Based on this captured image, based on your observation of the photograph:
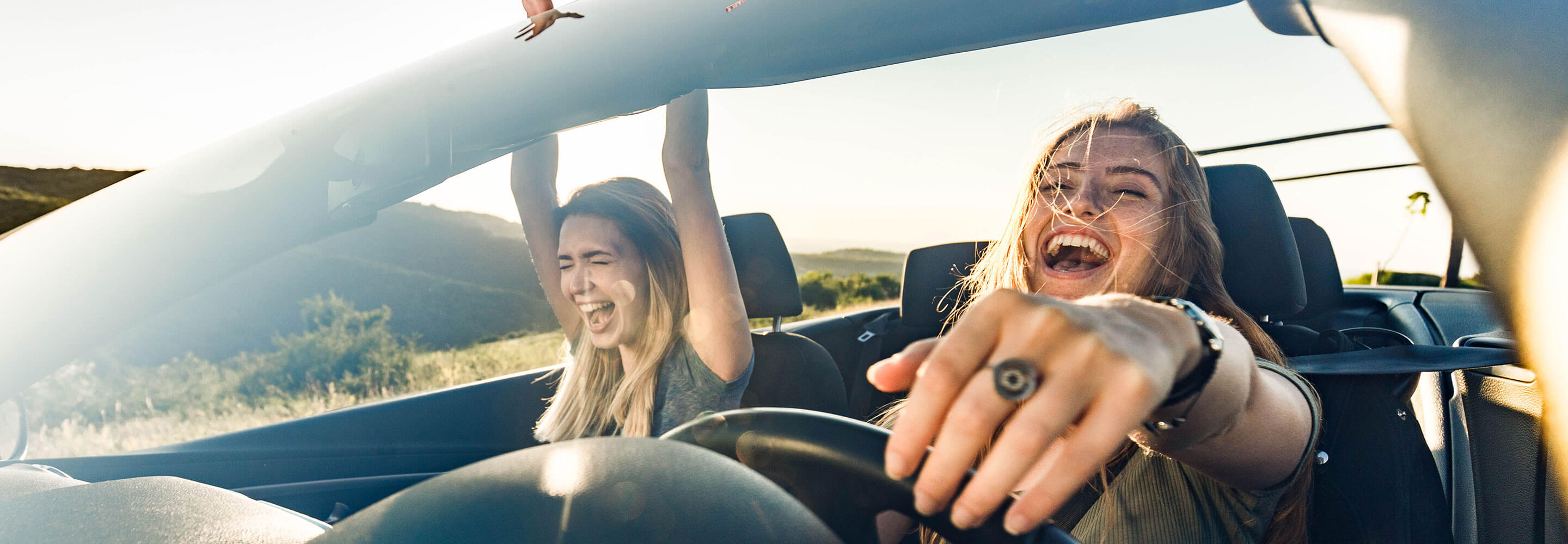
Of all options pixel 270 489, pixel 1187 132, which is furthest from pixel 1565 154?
pixel 270 489

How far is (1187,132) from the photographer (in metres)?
1.13

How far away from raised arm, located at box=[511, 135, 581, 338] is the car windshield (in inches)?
0.6

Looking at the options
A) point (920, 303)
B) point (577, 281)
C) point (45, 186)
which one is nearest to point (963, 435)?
point (577, 281)

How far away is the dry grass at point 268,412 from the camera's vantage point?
0.92 meters

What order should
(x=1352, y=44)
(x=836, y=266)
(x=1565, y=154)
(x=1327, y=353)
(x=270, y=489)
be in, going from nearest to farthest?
(x=1565, y=154) → (x=1352, y=44) → (x=270, y=489) → (x=836, y=266) → (x=1327, y=353)

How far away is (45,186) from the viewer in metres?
1.31

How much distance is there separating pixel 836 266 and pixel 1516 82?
0.75 meters

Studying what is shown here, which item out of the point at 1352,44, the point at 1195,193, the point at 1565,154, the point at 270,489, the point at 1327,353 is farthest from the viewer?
the point at 1327,353

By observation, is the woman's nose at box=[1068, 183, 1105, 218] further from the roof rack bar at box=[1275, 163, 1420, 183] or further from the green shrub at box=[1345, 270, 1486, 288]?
the green shrub at box=[1345, 270, 1486, 288]

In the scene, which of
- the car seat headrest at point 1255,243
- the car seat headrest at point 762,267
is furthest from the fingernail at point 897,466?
the car seat headrest at point 1255,243

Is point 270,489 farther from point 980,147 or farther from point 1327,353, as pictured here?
point 1327,353

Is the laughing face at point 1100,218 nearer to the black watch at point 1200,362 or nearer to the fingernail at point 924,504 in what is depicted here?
the black watch at point 1200,362

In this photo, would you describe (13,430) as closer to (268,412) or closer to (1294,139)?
(268,412)


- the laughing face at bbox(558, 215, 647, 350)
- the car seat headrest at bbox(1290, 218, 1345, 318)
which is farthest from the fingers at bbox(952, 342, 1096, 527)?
the car seat headrest at bbox(1290, 218, 1345, 318)
